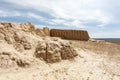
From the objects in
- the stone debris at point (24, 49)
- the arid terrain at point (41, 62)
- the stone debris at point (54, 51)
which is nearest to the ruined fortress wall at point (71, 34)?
the arid terrain at point (41, 62)

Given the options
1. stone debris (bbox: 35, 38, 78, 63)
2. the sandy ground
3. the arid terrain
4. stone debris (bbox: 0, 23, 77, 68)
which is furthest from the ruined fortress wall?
stone debris (bbox: 35, 38, 78, 63)

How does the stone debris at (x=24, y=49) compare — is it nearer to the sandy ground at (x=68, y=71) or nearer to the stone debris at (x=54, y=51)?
the stone debris at (x=54, y=51)

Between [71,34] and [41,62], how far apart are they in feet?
33.1

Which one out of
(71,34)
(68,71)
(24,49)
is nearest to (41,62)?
(24,49)

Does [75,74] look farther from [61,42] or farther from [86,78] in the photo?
[61,42]

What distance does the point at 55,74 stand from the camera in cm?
737

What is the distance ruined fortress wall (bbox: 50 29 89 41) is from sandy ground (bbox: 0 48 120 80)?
8.19m

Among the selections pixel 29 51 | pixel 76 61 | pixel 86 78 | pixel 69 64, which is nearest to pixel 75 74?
pixel 86 78

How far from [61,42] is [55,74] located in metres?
2.23

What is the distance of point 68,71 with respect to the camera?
783 centimetres

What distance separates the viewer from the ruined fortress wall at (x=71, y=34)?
58.9 feet

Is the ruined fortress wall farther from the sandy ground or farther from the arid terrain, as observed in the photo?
the sandy ground

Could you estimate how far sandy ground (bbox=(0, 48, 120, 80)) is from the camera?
707 cm

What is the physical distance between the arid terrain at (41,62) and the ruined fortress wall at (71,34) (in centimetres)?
788
